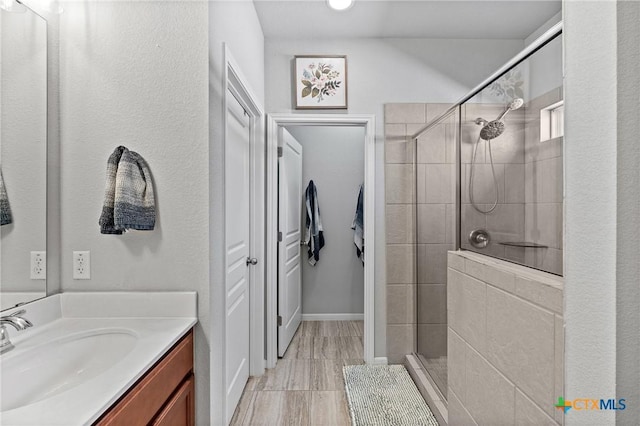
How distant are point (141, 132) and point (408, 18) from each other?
208 cm

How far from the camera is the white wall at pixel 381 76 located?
2885mm

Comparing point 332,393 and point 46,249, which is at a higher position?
point 46,249

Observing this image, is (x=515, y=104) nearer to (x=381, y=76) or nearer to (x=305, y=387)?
(x=381, y=76)

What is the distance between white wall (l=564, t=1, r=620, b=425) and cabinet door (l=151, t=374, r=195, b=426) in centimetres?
117

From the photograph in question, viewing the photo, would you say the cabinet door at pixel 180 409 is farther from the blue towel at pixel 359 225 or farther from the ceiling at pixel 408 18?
the blue towel at pixel 359 225

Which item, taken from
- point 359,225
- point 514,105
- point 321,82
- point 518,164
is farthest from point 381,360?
point 321,82

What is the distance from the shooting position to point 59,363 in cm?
111

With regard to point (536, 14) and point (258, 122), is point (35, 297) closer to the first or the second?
point (258, 122)

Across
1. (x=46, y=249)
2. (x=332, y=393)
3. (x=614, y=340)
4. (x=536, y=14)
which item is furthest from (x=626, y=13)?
(x=332, y=393)

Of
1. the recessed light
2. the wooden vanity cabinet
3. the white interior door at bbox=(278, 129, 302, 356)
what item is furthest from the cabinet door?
the recessed light

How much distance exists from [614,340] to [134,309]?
1568 millimetres

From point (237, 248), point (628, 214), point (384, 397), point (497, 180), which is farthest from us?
point (384, 397)

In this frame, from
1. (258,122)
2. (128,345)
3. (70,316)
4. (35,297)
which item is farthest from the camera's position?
(258,122)

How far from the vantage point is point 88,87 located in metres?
1.50
